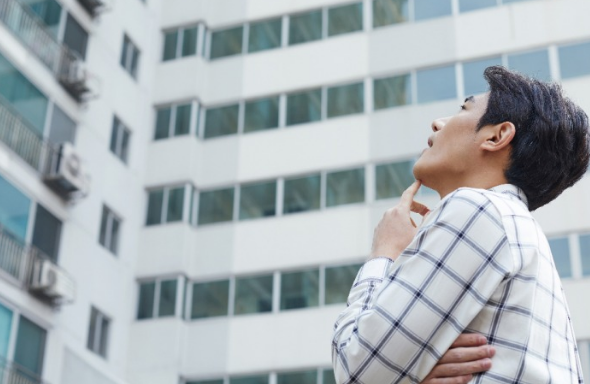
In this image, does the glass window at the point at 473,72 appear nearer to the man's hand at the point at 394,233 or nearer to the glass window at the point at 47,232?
the glass window at the point at 47,232

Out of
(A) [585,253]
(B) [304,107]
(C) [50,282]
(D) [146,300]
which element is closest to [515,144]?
(C) [50,282]

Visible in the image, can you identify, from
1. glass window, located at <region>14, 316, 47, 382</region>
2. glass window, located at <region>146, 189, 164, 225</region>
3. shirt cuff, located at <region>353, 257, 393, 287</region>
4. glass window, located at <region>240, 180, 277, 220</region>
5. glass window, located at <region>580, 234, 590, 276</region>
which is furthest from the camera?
glass window, located at <region>146, 189, 164, 225</region>

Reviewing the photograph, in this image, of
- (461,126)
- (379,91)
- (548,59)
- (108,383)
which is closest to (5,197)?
(108,383)

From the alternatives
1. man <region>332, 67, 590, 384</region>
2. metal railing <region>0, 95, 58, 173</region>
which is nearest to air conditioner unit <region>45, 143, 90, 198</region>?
metal railing <region>0, 95, 58, 173</region>

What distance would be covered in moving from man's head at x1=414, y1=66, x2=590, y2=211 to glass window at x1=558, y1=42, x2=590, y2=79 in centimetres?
1937

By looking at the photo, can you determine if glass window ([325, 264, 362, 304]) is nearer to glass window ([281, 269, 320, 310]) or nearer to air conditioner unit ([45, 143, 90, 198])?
glass window ([281, 269, 320, 310])

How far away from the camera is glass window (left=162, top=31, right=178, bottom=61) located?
26234 mm

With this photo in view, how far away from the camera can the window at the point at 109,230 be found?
23188 mm

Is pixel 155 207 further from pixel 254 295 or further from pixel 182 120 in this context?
pixel 254 295

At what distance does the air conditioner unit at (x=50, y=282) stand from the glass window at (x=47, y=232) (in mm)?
499

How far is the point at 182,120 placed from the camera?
25.2 meters

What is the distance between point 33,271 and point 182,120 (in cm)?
682

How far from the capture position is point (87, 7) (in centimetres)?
2312

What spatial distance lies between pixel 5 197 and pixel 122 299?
190 inches
